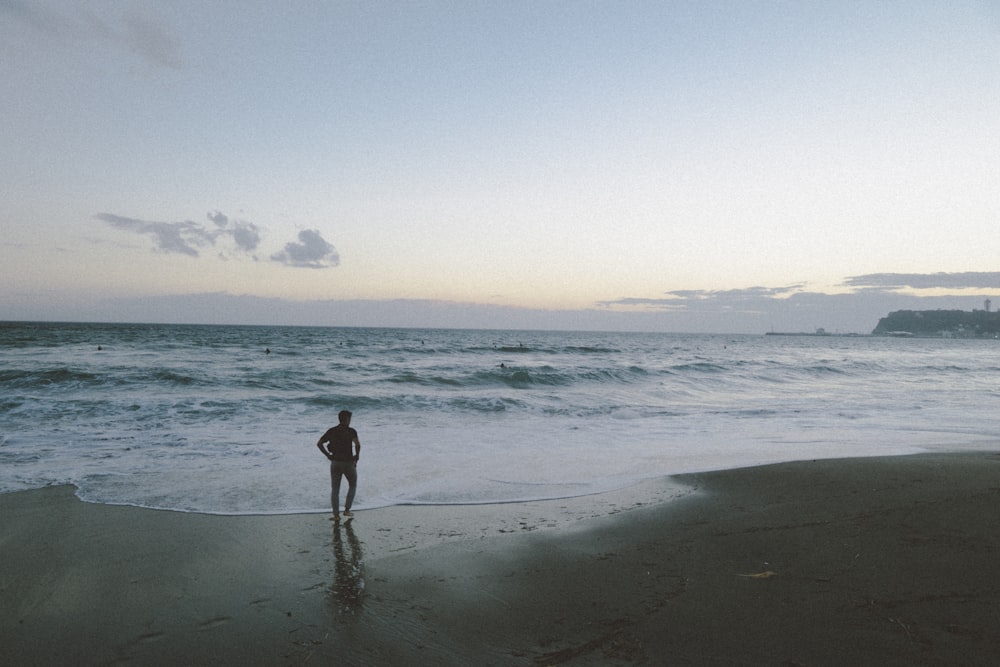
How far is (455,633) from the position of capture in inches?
172

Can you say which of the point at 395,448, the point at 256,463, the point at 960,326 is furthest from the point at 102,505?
the point at 960,326

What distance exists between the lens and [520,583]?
5.27 metres

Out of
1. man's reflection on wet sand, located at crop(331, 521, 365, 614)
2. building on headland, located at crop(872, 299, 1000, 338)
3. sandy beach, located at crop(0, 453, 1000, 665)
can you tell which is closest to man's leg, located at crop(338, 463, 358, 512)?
sandy beach, located at crop(0, 453, 1000, 665)

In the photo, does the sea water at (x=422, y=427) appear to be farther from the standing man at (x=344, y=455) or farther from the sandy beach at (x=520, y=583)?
the sandy beach at (x=520, y=583)

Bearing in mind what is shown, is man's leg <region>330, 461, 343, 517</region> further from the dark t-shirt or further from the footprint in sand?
the footprint in sand

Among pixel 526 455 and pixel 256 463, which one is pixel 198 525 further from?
pixel 526 455

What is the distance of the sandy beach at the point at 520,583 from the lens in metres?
4.09

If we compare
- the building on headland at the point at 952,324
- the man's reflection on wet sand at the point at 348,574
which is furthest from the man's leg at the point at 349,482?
the building on headland at the point at 952,324

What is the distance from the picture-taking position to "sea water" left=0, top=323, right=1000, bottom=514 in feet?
30.7

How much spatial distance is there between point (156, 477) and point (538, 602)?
7.78 meters

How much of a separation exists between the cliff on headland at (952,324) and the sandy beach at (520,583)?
8670 inches

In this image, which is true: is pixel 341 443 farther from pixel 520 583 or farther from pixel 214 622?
pixel 520 583

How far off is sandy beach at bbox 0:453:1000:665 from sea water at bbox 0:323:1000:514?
4.84 ft

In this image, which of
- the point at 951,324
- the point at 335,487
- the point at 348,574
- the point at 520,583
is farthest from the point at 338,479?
the point at 951,324
